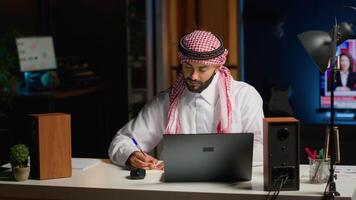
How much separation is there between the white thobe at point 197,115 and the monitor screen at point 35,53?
9.47 ft

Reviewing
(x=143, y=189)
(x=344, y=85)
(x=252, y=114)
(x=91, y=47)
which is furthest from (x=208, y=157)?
(x=91, y=47)

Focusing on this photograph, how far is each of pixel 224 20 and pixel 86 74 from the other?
1507 millimetres

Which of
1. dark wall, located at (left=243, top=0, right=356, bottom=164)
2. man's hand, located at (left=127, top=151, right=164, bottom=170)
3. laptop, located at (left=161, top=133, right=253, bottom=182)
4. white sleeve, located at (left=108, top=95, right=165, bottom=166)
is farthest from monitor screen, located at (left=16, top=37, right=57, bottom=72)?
laptop, located at (left=161, top=133, right=253, bottom=182)

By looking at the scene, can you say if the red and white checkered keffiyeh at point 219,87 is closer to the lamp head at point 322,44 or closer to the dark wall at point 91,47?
the lamp head at point 322,44

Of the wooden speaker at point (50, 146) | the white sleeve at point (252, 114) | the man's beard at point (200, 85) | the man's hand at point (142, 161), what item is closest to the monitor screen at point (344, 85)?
the white sleeve at point (252, 114)

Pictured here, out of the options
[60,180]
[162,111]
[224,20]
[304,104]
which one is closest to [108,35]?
[224,20]

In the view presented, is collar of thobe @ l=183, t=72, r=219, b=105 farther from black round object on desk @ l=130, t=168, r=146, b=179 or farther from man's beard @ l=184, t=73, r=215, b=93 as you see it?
black round object on desk @ l=130, t=168, r=146, b=179

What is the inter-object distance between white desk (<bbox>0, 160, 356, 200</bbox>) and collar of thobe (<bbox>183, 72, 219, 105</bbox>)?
62 centimetres

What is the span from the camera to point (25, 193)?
2.78 m

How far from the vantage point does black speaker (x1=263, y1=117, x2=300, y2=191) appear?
8.32 ft

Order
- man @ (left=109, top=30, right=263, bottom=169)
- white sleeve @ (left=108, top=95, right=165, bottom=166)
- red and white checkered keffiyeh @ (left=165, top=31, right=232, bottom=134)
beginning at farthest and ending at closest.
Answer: white sleeve @ (left=108, top=95, right=165, bottom=166), man @ (left=109, top=30, right=263, bottom=169), red and white checkered keffiyeh @ (left=165, top=31, right=232, bottom=134)

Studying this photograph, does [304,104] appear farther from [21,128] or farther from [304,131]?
[21,128]

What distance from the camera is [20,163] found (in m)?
2.86

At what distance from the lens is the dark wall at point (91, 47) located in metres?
6.55
